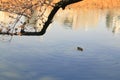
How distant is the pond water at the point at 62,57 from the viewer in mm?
30447

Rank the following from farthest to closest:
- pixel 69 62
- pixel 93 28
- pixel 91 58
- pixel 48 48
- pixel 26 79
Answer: pixel 93 28, pixel 48 48, pixel 91 58, pixel 69 62, pixel 26 79

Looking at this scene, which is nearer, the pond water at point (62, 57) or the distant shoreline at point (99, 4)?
the pond water at point (62, 57)

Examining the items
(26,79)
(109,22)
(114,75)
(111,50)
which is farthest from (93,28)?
(26,79)

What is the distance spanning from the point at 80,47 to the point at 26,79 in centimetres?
1422

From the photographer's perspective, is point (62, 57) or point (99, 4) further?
point (99, 4)

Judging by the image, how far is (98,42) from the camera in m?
46.4

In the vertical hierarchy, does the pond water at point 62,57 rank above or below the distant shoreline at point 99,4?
below

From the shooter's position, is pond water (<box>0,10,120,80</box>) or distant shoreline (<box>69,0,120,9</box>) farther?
distant shoreline (<box>69,0,120,9</box>)

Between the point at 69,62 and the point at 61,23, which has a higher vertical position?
the point at 61,23

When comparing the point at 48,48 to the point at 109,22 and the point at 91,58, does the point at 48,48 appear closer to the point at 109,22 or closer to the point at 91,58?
the point at 91,58

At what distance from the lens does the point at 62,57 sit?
36.8 m

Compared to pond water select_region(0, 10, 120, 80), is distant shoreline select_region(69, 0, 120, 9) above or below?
above

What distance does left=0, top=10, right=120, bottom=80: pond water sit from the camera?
30.4 m

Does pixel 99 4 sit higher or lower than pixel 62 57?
higher
